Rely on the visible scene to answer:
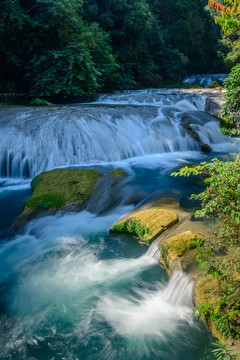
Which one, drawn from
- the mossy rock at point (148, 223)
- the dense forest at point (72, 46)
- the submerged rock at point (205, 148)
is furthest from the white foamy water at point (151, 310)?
the dense forest at point (72, 46)

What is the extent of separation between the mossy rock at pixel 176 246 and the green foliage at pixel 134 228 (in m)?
0.77

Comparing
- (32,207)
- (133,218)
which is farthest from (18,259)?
(133,218)

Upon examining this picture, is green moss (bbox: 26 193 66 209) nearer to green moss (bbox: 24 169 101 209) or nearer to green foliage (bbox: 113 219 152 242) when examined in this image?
green moss (bbox: 24 169 101 209)

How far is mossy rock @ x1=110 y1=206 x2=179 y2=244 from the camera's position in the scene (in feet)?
16.6

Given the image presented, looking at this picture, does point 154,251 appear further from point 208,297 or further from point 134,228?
point 208,297

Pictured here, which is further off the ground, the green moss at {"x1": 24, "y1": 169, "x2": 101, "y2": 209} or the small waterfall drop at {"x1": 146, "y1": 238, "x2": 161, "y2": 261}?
the green moss at {"x1": 24, "y1": 169, "x2": 101, "y2": 209}

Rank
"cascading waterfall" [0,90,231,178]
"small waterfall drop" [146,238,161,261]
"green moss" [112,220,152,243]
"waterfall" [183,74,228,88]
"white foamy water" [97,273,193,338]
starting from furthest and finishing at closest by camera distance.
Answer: "waterfall" [183,74,228,88]
"cascading waterfall" [0,90,231,178]
"green moss" [112,220,152,243]
"small waterfall drop" [146,238,161,261]
"white foamy water" [97,273,193,338]

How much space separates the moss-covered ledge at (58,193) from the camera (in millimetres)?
6305

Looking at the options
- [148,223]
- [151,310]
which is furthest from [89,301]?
[148,223]

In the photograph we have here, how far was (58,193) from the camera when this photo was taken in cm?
694

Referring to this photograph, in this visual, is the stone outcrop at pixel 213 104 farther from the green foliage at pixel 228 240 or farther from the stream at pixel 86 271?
the green foliage at pixel 228 240

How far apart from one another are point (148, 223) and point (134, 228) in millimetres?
348

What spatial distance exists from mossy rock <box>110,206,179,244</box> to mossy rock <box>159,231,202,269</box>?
2.04 ft

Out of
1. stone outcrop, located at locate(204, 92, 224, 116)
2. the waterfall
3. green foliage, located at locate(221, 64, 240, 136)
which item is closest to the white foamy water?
green foliage, located at locate(221, 64, 240, 136)
